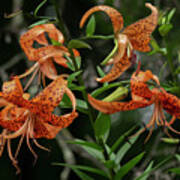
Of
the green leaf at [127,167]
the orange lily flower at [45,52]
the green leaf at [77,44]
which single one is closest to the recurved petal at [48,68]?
the orange lily flower at [45,52]

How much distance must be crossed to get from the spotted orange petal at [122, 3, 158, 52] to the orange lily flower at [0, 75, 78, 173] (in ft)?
0.74

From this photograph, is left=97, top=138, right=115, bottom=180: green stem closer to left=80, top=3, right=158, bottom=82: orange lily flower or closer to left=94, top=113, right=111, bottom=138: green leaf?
left=94, top=113, right=111, bottom=138: green leaf

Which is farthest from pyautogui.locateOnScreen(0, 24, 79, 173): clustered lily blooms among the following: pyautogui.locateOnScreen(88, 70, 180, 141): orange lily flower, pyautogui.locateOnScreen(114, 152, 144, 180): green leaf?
pyautogui.locateOnScreen(114, 152, 144, 180): green leaf

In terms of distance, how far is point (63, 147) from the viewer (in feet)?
5.06

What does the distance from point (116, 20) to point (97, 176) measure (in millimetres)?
1183

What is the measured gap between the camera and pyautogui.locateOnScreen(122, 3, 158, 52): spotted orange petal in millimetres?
966

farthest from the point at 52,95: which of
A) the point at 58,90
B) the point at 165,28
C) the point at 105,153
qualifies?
the point at 165,28

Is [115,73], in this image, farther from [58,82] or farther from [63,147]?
[63,147]

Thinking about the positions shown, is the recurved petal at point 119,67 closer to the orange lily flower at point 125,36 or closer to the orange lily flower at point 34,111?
the orange lily flower at point 125,36

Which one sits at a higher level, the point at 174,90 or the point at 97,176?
the point at 174,90

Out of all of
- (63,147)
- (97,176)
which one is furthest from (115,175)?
(97,176)

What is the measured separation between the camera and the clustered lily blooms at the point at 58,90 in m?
0.90

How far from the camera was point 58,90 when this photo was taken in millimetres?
878

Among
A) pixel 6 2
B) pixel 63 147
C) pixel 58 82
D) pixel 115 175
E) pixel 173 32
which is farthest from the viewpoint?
pixel 6 2
